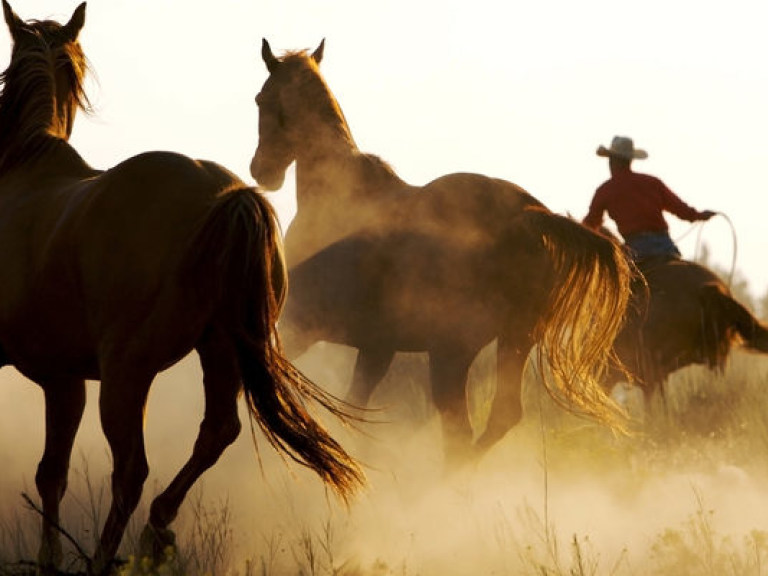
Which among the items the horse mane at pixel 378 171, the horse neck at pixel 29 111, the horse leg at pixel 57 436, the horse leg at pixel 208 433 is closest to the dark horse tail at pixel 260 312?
the horse leg at pixel 208 433

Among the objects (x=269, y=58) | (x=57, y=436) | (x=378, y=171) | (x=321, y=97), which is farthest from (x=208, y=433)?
(x=269, y=58)

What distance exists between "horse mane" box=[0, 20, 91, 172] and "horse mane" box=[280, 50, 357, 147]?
6.44 feet

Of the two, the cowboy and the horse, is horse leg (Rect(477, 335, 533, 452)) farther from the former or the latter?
the cowboy

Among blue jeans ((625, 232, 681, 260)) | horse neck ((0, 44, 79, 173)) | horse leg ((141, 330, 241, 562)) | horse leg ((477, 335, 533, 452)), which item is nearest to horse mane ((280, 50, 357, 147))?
horse leg ((477, 335, 533, 452))

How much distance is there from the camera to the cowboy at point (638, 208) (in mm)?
9805

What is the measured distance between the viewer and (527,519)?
6.49m

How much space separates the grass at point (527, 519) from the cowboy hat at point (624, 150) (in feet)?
6.32

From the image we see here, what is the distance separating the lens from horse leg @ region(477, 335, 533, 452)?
7121 millimetres

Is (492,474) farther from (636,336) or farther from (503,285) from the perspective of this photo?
(636,336)

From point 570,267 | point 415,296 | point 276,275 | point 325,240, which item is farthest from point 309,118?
point 276,275

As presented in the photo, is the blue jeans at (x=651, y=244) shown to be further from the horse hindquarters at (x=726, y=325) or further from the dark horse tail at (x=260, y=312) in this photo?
the dark horse tail at (x=260, y=312)

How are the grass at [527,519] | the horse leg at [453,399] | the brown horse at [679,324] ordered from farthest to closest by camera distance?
1. the brown horse at [679,324]
2. the horse leg at [453,399]
3. the grass at [527,519]

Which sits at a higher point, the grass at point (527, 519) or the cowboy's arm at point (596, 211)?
the cowboy's arm at point (596, 211)

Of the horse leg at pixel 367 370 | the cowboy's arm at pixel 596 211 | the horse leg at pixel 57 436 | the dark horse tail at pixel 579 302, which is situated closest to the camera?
the horse leg at pixel 57 436
